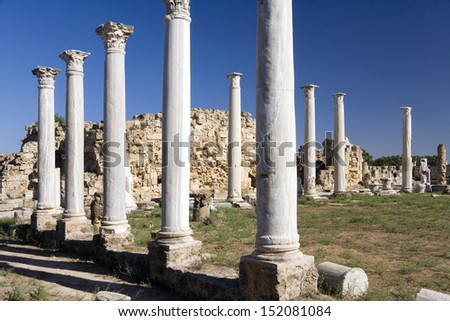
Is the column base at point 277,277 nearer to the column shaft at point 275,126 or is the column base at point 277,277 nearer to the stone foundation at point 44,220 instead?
the column shaft at point 275,126

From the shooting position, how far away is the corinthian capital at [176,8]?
24.2 feet

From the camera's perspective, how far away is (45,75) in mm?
12805

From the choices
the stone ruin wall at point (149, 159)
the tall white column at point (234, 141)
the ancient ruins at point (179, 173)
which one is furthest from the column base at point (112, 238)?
the tall white column at point (234, 141)

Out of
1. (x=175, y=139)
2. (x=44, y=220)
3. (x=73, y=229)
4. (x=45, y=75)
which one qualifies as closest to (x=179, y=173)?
(x=175, y=139)

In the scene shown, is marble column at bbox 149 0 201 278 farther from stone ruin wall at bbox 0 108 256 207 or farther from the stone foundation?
stone ruin wall at bbox 0 108 256 207

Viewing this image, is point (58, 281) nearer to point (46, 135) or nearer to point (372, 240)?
point (46, 135)

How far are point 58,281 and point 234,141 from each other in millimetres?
13776

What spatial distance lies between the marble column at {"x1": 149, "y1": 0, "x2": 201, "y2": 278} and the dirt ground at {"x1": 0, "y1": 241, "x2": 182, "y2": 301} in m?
0.63

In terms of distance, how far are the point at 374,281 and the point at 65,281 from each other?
17.7 feet

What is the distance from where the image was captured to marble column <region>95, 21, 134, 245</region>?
9.37m

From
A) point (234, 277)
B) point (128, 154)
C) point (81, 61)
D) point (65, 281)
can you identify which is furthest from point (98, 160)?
point (234, 277)

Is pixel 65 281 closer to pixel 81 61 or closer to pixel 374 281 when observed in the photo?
pixel 374 281

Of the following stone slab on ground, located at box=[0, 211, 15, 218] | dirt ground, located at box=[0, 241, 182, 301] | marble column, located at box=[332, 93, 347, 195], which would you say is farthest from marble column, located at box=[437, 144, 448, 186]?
dirt ground, located at box=[0, 241, 182, 301]
